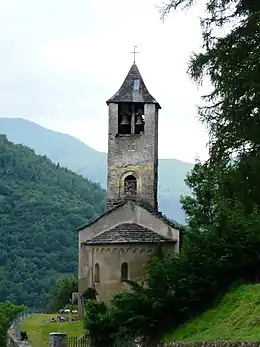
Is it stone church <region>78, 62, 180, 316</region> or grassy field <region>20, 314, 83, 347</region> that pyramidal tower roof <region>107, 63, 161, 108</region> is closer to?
stone church <region>78, 62, 180, 316</region>

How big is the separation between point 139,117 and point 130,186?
317 cm

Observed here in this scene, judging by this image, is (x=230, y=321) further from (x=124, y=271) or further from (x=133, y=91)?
(x=133, y=91)

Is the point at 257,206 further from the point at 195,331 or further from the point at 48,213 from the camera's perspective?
the point at 48,213

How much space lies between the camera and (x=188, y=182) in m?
42.4

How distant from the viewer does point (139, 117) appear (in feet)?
126

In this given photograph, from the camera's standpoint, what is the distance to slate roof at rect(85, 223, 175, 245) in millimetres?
34375

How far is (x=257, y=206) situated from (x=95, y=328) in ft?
30.7

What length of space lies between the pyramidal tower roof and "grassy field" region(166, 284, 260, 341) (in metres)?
14.9

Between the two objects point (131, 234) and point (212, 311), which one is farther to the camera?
point (131, 234)

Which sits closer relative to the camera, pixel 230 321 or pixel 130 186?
pixel 230 321

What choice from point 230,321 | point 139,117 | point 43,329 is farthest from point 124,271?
point 230,321

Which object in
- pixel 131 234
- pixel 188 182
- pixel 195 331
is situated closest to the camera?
pixel 195 331

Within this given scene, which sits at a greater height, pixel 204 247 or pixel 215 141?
pixel 215 141

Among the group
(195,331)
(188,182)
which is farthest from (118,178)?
(195,331)
